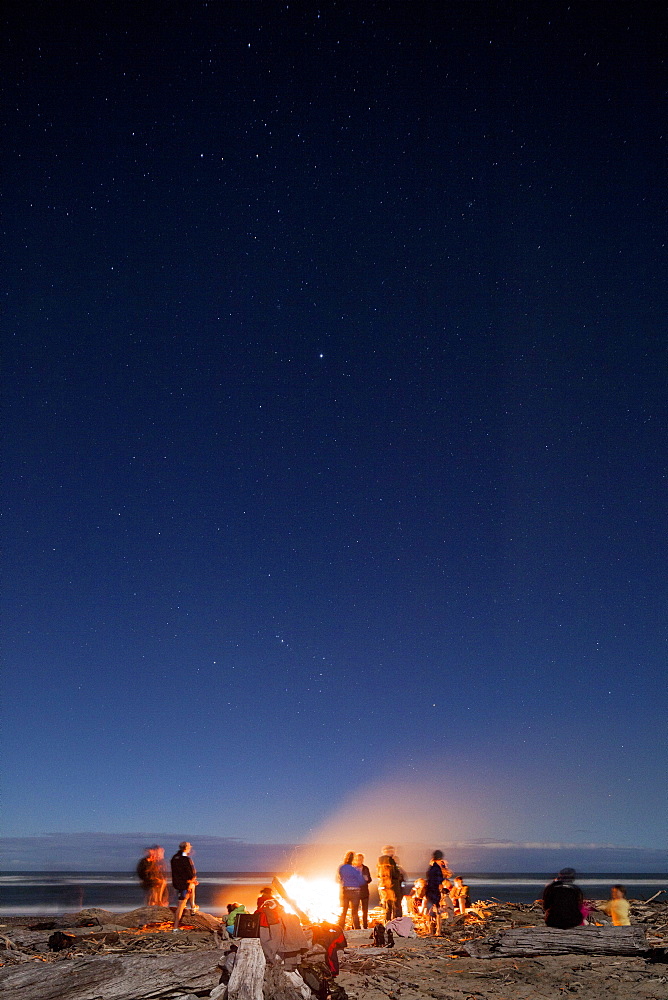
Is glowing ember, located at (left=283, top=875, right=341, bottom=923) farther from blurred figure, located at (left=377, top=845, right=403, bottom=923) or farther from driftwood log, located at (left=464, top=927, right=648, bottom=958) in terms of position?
driftwood log, located at (left=464, top=927, right=648, bottom=958)

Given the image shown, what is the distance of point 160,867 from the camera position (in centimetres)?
1633

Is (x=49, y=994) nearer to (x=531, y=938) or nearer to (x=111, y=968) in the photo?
(x=111, y=968)

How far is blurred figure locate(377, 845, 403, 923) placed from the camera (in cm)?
1558

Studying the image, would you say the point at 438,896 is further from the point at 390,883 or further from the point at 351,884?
the point at 351,884

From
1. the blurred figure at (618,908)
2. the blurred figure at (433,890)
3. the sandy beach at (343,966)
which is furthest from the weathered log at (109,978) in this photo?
the blurred figure at (618,908)

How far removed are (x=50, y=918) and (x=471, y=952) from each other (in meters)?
8.43

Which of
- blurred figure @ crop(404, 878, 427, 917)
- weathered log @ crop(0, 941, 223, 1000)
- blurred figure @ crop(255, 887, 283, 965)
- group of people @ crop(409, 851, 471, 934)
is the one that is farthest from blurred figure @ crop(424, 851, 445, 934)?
weathered log @ crop(0, 941, 223, 1000)

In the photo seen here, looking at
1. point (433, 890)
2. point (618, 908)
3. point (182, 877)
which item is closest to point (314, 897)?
point (433, 890)

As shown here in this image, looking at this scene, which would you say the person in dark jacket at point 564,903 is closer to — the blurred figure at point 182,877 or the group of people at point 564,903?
the group of people at point 564,903

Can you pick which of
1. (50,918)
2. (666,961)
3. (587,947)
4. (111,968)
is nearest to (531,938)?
(587,947)

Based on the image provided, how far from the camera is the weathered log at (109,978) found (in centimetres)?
889

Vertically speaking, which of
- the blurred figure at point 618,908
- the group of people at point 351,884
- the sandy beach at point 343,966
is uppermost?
the group of people at point 351,884

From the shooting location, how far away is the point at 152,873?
16109 millimetres

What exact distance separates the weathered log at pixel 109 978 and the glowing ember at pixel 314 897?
7311 mm
